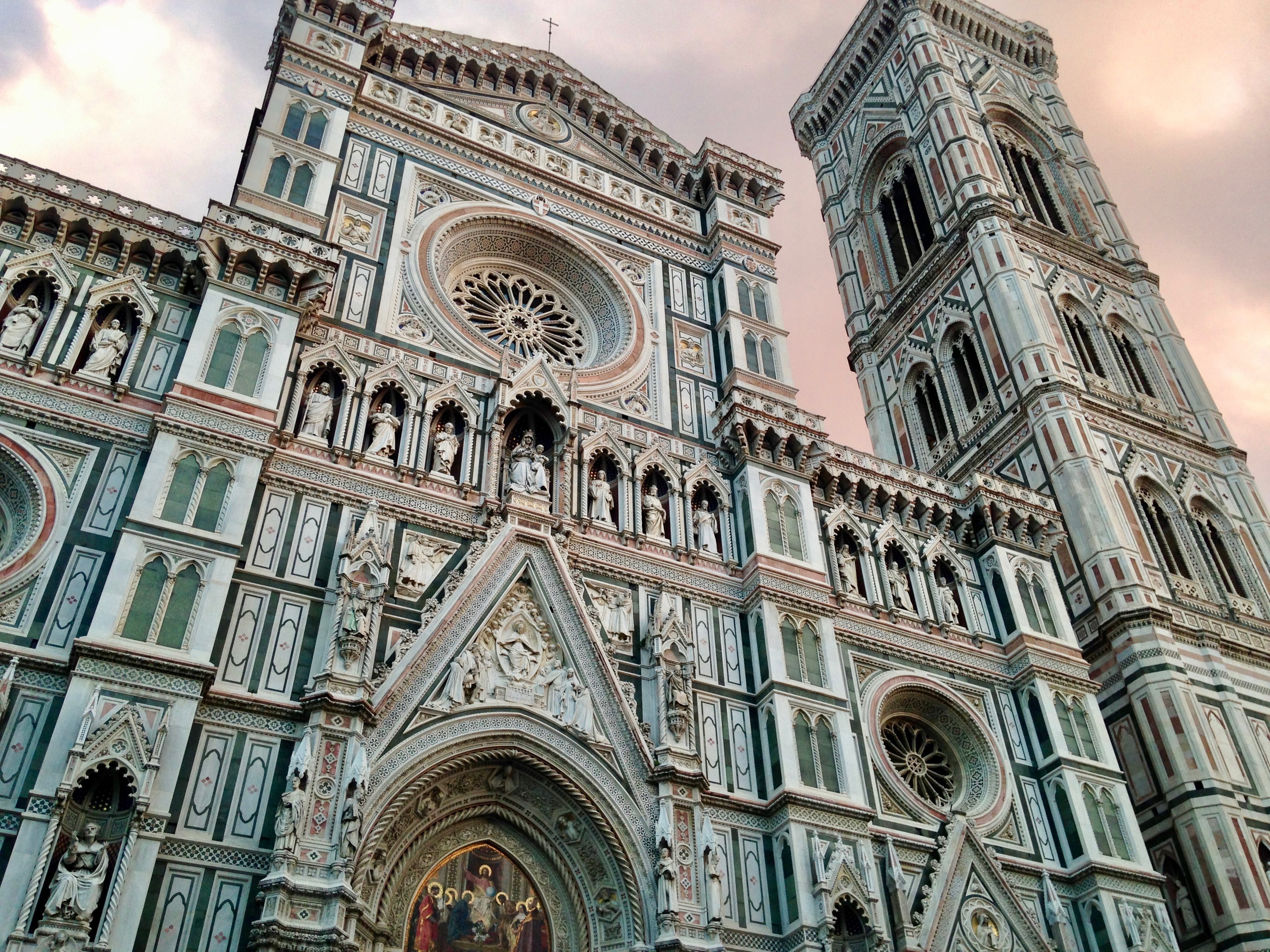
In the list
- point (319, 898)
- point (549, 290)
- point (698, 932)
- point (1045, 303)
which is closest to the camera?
point (319, 898)

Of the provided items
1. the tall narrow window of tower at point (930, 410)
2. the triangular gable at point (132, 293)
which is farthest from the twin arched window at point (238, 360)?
the tall narrow window of tower at point (930, 410)

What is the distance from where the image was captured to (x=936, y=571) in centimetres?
1800

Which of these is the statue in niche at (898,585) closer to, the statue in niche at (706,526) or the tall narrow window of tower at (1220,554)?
the statue in niche at (706,526)

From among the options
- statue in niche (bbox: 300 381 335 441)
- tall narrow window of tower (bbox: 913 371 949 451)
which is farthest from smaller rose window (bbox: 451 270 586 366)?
tall narrow window of tower (bbox: 913 371 949 451)

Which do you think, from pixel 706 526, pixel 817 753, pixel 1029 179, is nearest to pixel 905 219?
pixel 1029 179

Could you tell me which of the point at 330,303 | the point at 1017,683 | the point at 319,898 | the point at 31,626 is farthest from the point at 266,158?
the point at 1017,683

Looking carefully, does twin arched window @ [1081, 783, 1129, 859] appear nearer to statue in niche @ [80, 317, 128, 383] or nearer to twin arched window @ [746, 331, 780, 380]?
twin arched window @ [746, 331, 780, 380]

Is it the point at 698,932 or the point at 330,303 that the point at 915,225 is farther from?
the point at 698,932

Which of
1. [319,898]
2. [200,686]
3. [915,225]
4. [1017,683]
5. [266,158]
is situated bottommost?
[319,898]

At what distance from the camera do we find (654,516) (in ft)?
51.9

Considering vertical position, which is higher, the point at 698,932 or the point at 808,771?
the point at 808,771

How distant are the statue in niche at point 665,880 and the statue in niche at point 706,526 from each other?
15.6 feet

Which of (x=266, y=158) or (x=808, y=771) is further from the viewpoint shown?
(x=266, y=158)

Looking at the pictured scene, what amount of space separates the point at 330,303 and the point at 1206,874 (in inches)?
604
